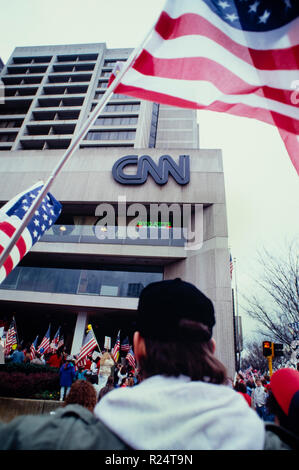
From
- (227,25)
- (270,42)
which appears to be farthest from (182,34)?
(270,42)

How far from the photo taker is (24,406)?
25.1 ft

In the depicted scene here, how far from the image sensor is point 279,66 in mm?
2982

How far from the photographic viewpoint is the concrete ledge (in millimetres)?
7543

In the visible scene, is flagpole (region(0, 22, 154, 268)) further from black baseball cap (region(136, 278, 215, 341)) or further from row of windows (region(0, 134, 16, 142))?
row of windows (region(0, 134, 16, 142))

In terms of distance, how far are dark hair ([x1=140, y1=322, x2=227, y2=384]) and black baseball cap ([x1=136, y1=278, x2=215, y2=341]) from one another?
1 cm

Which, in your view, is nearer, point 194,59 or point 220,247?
point 194,59

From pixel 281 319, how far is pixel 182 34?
17.0 metres

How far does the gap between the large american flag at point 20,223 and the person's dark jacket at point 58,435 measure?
11.8ft

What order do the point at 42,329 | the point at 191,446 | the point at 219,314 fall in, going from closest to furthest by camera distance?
the point at 191,446, the point at 219,314, the point at 42,329

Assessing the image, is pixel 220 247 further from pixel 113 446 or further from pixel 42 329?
pixel 42 329

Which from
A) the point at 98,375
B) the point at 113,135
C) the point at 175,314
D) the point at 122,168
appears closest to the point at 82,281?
the point at 98,375

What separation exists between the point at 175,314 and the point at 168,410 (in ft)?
1.28

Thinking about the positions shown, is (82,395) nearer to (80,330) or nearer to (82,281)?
(82,281)

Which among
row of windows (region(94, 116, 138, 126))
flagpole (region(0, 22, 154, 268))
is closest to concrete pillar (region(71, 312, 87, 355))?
flagpole (region(0, 22, 154, 268))
